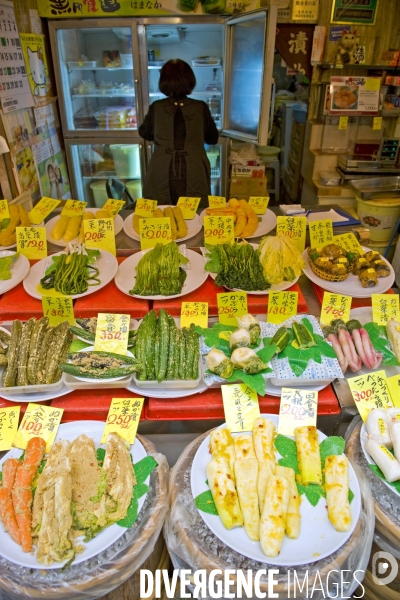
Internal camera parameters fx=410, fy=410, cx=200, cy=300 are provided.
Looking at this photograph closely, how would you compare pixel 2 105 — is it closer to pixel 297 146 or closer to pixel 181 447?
pixel 181 447

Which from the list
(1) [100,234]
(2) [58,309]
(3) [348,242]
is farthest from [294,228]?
(2) [58,309]

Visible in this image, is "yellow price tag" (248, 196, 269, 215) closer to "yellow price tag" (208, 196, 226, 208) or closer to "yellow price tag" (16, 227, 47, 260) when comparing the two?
"yellow price tag" (208, 196, 226, 208)

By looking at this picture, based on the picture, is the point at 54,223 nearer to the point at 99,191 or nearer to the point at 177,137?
the point at 177,137

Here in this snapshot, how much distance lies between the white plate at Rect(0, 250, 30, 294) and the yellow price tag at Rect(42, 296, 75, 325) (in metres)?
0.49

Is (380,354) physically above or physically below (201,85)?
below

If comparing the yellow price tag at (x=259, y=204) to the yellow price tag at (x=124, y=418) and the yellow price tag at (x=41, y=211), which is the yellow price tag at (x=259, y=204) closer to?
the yellow price tag at (x=41, y=211)

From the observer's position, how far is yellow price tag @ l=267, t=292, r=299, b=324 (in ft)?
7.58

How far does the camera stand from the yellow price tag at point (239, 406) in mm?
1855

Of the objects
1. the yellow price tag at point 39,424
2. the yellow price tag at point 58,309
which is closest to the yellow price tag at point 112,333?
the yellow price tag at point 58,309

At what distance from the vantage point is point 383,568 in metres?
1.68

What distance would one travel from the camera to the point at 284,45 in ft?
18.0

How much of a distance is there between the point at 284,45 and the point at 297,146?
5.75ft

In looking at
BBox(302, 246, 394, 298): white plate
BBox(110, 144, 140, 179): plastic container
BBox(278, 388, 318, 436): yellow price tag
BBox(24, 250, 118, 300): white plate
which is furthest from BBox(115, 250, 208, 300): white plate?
BBox(110, 144, 140, 179): plastic container

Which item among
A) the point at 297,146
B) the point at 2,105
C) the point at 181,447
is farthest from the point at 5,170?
the point at 297,146
